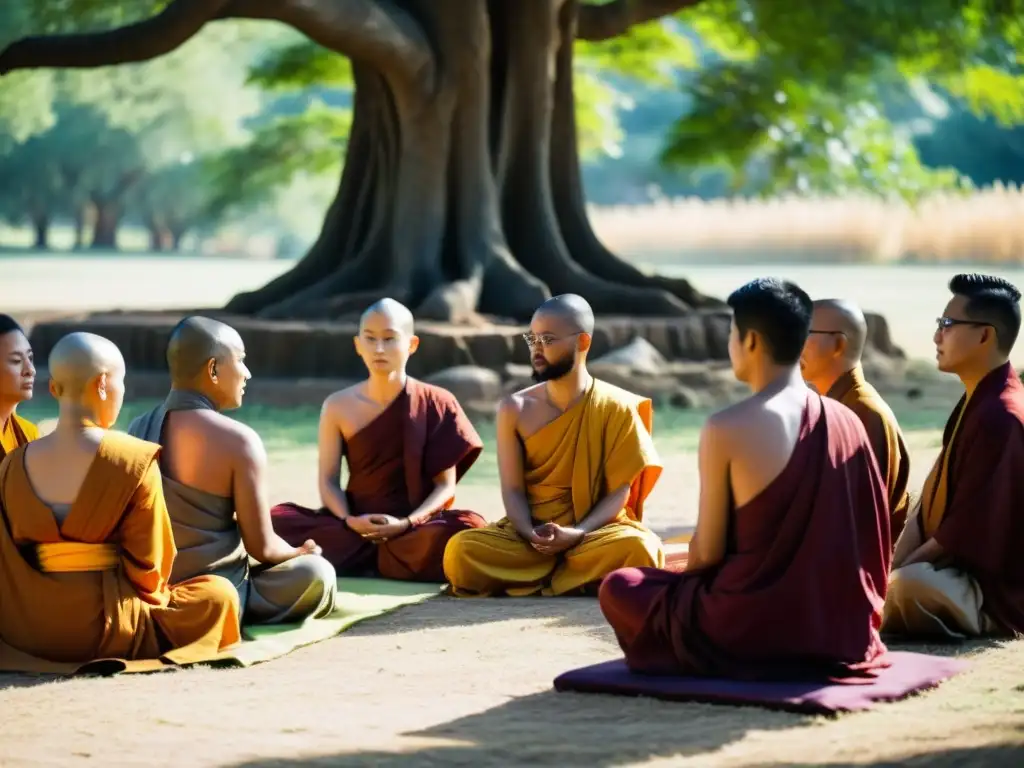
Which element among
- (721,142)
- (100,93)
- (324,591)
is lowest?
(324,591)

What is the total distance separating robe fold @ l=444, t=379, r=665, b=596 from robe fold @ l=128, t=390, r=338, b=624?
791 mm

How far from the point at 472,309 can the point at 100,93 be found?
33.3m

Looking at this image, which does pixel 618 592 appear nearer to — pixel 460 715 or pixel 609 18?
pixel 460 715

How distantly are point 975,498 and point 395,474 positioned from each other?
265 centimetres

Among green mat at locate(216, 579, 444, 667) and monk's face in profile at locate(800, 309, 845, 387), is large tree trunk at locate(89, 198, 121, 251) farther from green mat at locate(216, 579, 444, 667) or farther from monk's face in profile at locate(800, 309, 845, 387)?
monk's face in profile at locate(800, 309, 845, 387)

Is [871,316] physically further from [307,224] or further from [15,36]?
[307,224]

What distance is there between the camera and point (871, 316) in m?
15.1

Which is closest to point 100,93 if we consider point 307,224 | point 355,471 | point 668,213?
point 668,213

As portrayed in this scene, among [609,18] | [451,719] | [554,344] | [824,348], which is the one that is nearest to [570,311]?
[554,344]

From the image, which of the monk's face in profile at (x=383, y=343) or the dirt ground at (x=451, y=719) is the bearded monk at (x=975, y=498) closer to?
the dirt ground at (x=451, y=719)

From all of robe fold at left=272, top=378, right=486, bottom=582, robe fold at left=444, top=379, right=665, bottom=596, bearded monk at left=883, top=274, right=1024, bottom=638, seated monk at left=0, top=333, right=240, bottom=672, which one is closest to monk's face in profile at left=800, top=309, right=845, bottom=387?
bearded monk at left=883, top=274, right=1024, bottom=638

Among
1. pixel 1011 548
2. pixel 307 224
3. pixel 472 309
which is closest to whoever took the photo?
pixel 1011 548

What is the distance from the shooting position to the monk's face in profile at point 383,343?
7188 millimetres

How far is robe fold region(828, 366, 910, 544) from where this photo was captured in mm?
6113
